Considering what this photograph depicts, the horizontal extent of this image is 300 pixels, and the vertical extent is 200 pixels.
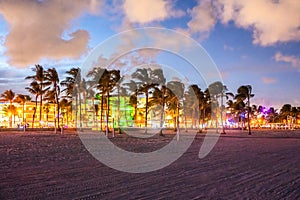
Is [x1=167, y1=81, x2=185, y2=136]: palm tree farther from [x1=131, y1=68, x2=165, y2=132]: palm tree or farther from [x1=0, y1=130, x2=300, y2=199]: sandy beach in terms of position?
[x1=0, y1=130, x2=300, y2=199]: sandy beach

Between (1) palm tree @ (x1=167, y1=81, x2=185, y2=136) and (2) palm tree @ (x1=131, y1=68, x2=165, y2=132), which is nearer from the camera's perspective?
(2) palm tree @ (x1=131, y1=68, x2=165, y2=132)

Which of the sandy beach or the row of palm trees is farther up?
the row of palm trees

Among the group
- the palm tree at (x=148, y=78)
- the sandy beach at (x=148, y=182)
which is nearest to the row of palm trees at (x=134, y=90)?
the palm tree at (x=148, y=78)

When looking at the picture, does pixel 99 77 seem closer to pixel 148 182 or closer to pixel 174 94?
pixel 174 94

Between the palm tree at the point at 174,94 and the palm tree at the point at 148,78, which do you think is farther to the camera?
the palm tree at the point at 174,94

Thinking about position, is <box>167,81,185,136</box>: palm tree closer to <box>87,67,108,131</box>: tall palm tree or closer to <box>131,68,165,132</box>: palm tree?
<box>131,68,165,132</box>: palm tree

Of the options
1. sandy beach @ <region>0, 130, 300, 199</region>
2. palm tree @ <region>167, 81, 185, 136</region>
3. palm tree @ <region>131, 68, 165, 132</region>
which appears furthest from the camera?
palm tree @ <region>167, 81, 185, 136</region>

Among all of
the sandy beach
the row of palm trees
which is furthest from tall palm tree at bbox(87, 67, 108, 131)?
the sandy beach

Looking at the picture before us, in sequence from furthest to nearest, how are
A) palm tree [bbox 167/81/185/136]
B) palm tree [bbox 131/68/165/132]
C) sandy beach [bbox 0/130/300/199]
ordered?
palm tree [bbox 167/81/185/136], palm tree [bbox 131/68/165/132], sandy beach [bbox 0/130/300/199]

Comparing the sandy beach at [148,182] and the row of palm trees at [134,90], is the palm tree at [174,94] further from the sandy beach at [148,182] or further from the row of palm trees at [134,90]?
the sandy beach at [148,182]

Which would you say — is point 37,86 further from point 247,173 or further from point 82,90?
point 247,173

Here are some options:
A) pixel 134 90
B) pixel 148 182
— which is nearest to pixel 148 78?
pixel 134 90

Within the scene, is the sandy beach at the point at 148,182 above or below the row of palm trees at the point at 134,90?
below

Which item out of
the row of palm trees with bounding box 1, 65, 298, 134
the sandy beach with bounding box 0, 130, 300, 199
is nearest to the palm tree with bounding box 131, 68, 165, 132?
the row of palm trees with bounding box 1, 65, 298, 134
